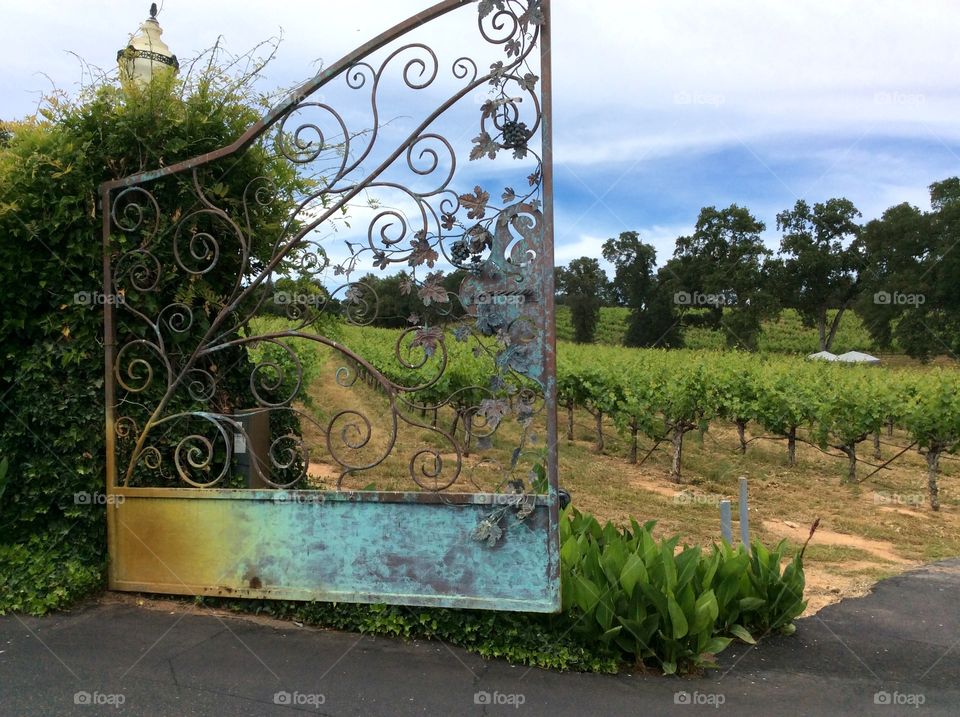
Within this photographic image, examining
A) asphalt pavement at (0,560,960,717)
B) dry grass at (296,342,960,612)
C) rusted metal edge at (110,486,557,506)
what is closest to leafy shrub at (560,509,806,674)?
asphalt pavement at (0,560,960,717)

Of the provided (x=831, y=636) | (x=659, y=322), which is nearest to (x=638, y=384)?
(x=659, y=322)

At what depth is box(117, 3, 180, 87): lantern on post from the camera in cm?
443

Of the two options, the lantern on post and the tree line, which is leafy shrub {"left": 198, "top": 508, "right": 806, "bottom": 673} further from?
the tree line

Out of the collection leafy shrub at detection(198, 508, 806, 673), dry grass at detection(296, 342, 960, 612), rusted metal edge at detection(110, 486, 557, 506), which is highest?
rusted metal edge at detection(110, 486, 557, 506)

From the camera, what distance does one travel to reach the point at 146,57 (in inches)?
210

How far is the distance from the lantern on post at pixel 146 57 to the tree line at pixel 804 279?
9477 millimetres

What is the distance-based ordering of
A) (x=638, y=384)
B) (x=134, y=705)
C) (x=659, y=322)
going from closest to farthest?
(x=134, y=705), (x=638, y=384), (x=659, y=322)

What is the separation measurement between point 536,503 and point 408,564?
0.76 metres

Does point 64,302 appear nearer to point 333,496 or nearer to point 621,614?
point 333,496

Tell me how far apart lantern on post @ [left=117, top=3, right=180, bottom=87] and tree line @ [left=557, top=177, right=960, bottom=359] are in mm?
9477

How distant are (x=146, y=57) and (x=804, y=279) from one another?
90.5 feet

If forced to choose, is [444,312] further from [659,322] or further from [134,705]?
[659,322]

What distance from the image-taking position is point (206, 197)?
436cm

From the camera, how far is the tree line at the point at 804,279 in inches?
689
